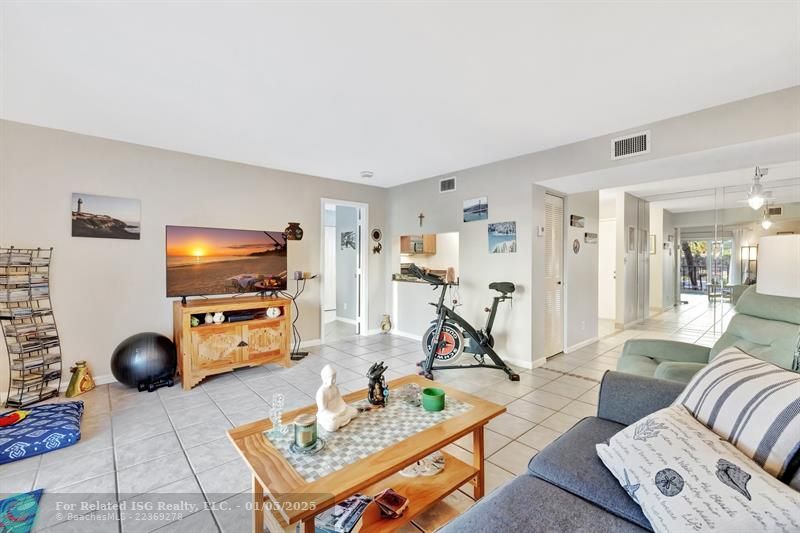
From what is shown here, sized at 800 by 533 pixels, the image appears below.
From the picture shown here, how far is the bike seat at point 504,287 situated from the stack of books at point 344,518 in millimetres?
2899

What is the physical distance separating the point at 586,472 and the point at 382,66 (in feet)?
7.77

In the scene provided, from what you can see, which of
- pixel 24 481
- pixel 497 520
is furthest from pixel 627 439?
pixel 24 481

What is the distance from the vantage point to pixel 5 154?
119 inches

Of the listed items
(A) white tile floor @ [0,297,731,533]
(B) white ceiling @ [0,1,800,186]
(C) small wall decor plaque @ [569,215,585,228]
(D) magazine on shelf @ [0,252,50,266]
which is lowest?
(A) white tile floor @ [0,297,731,533]

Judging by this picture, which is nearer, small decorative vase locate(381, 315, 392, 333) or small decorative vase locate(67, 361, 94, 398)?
small decorative vase locate(67, 361, 94, 398)

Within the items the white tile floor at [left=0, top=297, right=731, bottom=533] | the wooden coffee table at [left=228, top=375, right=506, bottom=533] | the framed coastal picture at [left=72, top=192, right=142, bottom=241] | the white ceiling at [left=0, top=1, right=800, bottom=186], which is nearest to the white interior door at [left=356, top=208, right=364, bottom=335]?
the white tile floor at [left=0, top=297, right=731, bottom=533]

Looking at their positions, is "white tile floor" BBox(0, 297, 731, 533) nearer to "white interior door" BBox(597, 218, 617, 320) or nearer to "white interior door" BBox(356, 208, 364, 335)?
"white interior door" BBox(356, 208, 364, 335)

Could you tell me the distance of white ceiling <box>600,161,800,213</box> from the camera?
136 inches

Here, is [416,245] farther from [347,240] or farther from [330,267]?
[330,267]

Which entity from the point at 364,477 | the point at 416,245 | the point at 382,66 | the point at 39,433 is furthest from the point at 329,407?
the point at 416,245

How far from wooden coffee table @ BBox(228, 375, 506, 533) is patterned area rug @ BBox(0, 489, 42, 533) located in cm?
113

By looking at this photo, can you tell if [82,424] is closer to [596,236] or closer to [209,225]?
[209,225]

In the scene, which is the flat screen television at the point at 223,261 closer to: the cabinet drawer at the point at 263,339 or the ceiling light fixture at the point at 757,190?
the cabinet drawer at the point at 263,339

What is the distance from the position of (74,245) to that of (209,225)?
3.97 feet
